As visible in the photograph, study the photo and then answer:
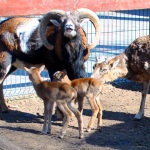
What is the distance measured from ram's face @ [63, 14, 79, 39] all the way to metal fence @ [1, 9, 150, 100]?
2722 millimetres

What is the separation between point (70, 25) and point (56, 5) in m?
1.83

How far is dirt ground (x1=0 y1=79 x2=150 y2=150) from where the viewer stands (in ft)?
28.8

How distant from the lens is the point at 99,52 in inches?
591

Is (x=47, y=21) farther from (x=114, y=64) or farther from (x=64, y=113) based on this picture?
(x=64, y=113)

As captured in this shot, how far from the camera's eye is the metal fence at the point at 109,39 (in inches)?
498

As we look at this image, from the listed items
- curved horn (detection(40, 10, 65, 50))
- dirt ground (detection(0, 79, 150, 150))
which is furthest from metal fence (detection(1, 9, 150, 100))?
curved horn (detection(40, 10, 65, 50))

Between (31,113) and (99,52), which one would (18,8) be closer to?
(31,113)

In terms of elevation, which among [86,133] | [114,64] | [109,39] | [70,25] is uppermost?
[70,25]

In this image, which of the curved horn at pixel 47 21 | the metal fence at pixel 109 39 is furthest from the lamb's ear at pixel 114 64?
the metal fence at pixel 109 39

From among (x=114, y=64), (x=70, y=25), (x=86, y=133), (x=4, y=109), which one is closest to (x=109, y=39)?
(x=4, y=109)

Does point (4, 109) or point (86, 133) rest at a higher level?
point (4, 109)

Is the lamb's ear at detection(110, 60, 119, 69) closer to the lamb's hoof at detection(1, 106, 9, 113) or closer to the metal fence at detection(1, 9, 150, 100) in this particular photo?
the lamb's hoof at detection(1, 106, 9, 113)

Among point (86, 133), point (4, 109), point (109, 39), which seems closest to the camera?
point (86, 133)

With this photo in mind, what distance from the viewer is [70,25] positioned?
31.5ft
